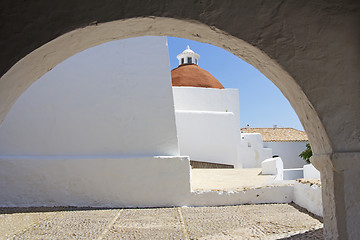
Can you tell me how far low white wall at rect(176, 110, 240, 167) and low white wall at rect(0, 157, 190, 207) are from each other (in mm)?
5212

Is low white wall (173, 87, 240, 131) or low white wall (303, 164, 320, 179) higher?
low white wall (173, 87, 240, 131)

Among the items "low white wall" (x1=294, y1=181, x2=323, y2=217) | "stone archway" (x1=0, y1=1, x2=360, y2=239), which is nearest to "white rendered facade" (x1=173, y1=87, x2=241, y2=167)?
"low white wall" (x1=294, y1=181, x2=323, y2=217)

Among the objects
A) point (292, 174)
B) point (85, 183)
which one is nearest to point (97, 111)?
point (85, 183)

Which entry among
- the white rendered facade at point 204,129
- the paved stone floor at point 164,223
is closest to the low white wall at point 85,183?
the paved stone floor at point 164,223

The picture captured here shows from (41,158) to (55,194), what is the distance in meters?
0.68

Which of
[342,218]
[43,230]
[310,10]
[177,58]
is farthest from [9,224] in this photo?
[177,58]

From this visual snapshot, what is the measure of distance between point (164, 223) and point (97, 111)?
2614mm

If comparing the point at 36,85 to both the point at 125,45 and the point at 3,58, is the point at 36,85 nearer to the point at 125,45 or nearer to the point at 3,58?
the point at 125,45

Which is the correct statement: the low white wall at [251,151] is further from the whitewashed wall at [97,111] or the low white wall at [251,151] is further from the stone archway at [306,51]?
the stone archway at [306,51]

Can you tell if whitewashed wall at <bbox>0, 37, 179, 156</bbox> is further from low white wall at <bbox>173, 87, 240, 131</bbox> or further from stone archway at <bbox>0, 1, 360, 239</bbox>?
low white wall at <bbox>173, 87, 240, 131</bbox>

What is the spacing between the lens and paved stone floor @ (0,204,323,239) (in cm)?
330

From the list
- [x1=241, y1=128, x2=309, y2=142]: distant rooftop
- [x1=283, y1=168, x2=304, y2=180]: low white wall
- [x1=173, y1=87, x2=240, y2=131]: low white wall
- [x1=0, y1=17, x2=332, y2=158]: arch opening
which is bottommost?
[x1=283, y1=168, x2=304, y2=180]: low white wall

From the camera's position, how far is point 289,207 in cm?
477

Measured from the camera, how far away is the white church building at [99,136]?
4.93m
